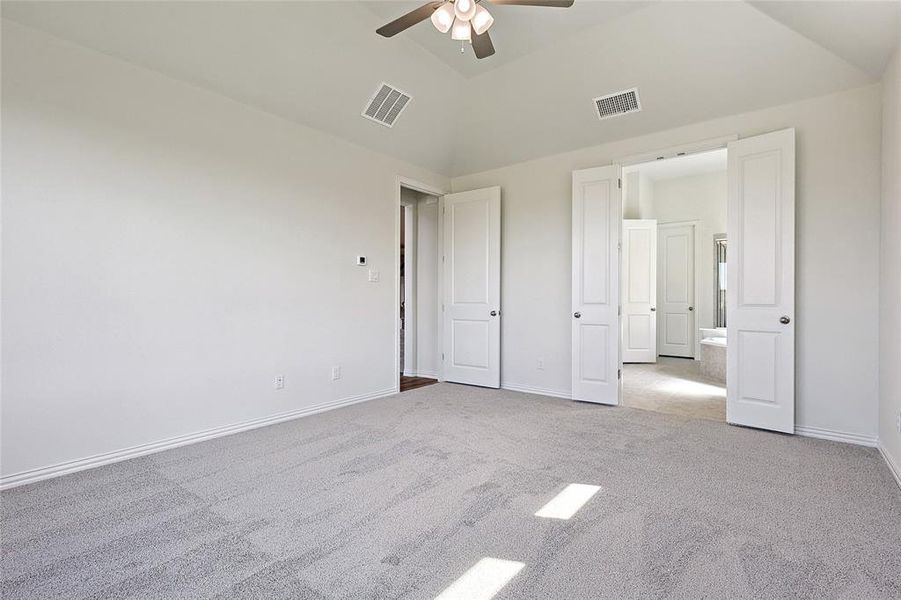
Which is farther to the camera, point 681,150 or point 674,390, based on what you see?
point 674,390

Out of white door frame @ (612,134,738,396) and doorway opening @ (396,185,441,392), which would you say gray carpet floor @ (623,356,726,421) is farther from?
doorway opening @ (396,185,441,392)

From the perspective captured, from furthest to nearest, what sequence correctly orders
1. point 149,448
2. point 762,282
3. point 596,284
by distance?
point 596,284 → point 762,282 → point 149,448

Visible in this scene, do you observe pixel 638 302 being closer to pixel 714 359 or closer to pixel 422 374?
pixel 714 359

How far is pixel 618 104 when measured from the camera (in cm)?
375

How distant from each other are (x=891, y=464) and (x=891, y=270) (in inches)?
46.5

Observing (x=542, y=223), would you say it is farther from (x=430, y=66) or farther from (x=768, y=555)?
(x=768, y=555)

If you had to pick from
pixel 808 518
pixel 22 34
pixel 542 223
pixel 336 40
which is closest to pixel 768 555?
pixel 808 518

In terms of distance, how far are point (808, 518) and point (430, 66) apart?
407 cm

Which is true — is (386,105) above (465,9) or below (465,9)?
above

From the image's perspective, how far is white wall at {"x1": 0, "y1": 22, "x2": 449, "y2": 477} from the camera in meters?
2.36

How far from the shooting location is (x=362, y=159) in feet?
13.8

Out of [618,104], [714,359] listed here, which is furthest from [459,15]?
[714,359]

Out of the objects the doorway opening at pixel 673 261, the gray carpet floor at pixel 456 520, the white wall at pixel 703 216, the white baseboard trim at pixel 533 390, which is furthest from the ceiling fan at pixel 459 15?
the white wall at pixel 703 216

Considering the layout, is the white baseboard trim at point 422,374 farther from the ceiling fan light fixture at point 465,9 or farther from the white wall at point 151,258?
the ceiling fan light fixture at point 465,9
